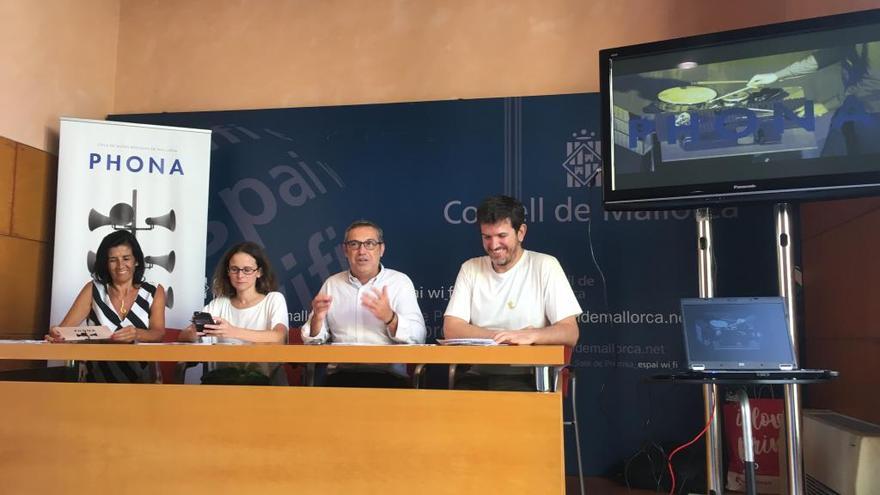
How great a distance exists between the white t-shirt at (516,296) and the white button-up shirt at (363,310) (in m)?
0.19

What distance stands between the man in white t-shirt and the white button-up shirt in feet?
0.61

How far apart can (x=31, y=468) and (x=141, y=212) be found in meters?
2.35

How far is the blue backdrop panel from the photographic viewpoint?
12.8 ft

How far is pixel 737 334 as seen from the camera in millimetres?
2377

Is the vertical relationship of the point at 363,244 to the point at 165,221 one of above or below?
below

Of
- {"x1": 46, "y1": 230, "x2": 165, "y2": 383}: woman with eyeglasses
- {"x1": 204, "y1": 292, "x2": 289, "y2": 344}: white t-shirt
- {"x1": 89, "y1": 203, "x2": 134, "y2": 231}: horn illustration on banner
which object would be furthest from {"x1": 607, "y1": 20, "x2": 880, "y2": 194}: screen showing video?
{"x1": 89, "y1": 203, "x2": 134, "y2": 231}: horn illustration on banner

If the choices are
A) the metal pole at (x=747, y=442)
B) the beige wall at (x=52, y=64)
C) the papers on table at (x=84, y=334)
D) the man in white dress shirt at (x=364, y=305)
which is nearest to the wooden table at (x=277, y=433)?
the papers on table at (x=84, y=334)

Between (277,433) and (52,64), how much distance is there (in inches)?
134

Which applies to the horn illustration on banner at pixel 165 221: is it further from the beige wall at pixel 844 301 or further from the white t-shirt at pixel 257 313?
the beige wall at pixel 844 301

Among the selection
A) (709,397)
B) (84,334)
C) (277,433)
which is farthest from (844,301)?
(84,334)

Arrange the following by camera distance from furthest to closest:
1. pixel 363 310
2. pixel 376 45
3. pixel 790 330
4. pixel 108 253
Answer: pixel 376 45 → pixel 108 253 → pixel 363 310 → pixel 790 330

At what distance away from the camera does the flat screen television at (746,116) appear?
2.72m

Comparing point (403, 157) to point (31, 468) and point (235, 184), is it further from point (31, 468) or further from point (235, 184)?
point (31, 468)

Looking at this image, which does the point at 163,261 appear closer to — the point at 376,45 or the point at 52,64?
the point at 52,64
